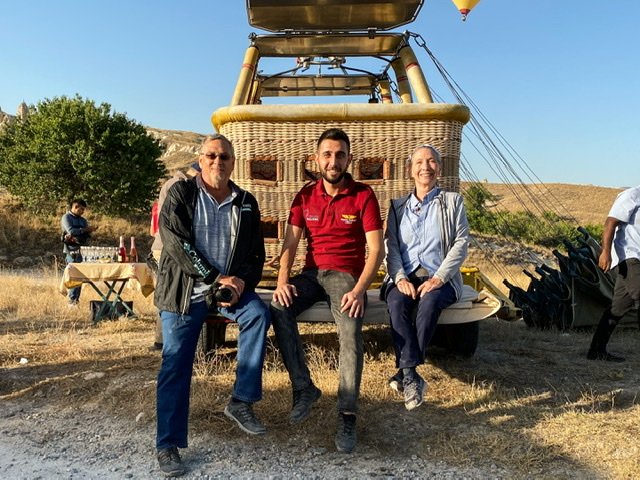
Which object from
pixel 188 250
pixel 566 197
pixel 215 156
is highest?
pixel 566 197

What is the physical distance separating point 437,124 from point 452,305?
1.41m

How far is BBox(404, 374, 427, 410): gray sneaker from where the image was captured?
11.5 feet

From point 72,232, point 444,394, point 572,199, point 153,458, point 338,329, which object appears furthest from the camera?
point 572,199

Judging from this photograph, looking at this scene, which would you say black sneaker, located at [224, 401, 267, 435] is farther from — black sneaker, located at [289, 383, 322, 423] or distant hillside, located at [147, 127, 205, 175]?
distant hillside, located at [147, 127, 205, 175]

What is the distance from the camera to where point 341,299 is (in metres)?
3.59

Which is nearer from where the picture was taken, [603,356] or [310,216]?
[310,216]

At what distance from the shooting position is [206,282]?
3312mm

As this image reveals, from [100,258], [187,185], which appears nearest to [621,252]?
[187,185]

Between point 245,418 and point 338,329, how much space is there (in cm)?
71

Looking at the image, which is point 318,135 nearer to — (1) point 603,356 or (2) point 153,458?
(2) point 153,458

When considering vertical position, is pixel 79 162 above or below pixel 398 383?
above

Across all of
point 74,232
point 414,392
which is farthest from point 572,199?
point 414,392

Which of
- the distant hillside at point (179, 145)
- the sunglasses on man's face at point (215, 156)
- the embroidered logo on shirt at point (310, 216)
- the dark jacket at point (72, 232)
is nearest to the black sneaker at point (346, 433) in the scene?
the embroidered logo on shirt at point (310, 216)

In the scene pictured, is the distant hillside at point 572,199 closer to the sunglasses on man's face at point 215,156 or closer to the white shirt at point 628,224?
the white shirt at point 628,224
